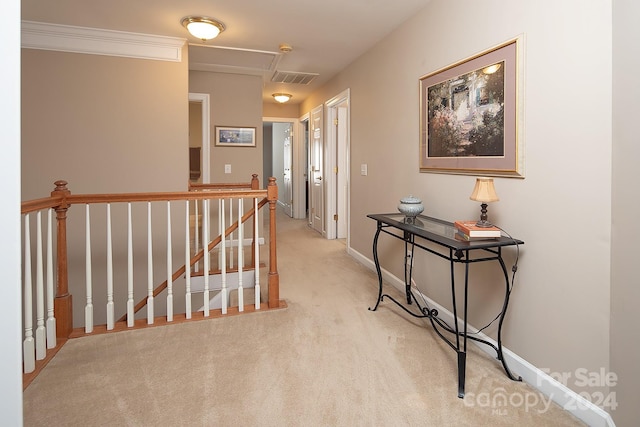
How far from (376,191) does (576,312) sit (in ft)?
7.93

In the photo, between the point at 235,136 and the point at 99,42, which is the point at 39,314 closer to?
the point at 99,42

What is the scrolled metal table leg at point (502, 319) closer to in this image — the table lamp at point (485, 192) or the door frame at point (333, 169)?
the table lamp at point (485, 192)

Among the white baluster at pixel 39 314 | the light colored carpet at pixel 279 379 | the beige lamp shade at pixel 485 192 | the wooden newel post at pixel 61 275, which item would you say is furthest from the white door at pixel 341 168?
the white baluster at pixel 39 314

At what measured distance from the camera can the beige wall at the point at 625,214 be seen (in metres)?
1.38

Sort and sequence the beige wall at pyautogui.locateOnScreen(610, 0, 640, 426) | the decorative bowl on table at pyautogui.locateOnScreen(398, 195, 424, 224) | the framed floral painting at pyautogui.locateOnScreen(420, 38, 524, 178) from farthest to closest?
the decorative bowl on table at pyautogui.locateOnScreen(398, 195, 424, 224) < the framed floral painting at pyautogui.locateOnScreen(420, 38, 524, 178) < the beige wall at pyautogui.locateOnScreen(610, 0, 640, 426)

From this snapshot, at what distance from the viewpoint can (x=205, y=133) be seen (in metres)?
5.14

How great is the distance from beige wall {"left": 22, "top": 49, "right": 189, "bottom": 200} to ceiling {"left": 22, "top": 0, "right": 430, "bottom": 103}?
0.40 m

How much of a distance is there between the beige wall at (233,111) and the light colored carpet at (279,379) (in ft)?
9.78

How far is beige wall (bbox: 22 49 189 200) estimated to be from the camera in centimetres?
355

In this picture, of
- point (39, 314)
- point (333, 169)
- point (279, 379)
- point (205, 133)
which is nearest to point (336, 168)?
point (333, 169)

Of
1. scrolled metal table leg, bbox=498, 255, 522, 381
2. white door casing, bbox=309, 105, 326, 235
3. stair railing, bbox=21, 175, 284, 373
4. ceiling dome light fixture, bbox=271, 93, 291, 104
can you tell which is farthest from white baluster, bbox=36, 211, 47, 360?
ceiling dome light fixture, bbox=271, 93, 291, 104

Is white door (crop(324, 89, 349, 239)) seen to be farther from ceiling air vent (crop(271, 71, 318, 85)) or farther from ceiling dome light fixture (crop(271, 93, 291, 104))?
ceiling dome light fixture (crop(271, 93, 291, 104))

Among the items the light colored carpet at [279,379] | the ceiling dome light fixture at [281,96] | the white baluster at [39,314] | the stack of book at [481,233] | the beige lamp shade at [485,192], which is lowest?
the light colored carpet at [279,379]

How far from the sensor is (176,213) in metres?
4.03
